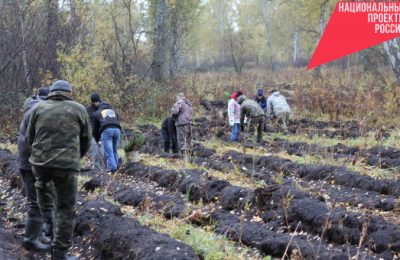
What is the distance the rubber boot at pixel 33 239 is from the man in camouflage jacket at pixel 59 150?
0.67 m

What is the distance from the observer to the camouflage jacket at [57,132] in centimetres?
491

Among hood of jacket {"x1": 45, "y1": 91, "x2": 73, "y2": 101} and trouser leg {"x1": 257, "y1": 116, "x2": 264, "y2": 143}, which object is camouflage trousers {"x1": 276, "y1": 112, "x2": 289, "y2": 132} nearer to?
trouser leg {"x1": 257, "y1": 116, "x2": 264, "y2": 143}

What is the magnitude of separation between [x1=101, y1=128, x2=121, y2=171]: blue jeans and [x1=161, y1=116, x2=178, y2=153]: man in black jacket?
2.46 m

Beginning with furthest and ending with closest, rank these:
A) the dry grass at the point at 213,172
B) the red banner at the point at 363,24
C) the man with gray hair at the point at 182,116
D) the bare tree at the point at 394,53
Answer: the red banner at the point at 363,24 < the bare tree at the point at 394,53 < the man with gray hair at the point at 182,116 < the dry grass at the point at 213,172

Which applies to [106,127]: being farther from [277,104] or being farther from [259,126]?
[277,104]

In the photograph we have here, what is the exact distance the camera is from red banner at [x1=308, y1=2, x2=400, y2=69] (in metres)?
17.4

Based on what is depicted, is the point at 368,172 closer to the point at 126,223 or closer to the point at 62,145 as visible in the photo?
the point at 126,223

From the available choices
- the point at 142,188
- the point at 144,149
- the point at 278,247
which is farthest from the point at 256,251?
the point at 144,149

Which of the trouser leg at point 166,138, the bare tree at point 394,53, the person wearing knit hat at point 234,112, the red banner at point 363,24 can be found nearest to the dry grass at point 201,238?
the trouser leg at point 166,138

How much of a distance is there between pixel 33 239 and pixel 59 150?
1326 millimetres

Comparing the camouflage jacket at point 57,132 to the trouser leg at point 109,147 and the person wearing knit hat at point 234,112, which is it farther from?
the person wearing knit hat at point 234,112

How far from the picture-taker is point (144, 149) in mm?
12578

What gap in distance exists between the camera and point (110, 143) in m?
9.52

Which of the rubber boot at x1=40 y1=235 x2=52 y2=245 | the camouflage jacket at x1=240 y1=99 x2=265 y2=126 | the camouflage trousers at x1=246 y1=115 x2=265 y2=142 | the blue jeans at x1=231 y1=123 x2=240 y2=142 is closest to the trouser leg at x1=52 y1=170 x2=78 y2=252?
the rubber boot at x1=40 y1=235 x2=52 y2=245
